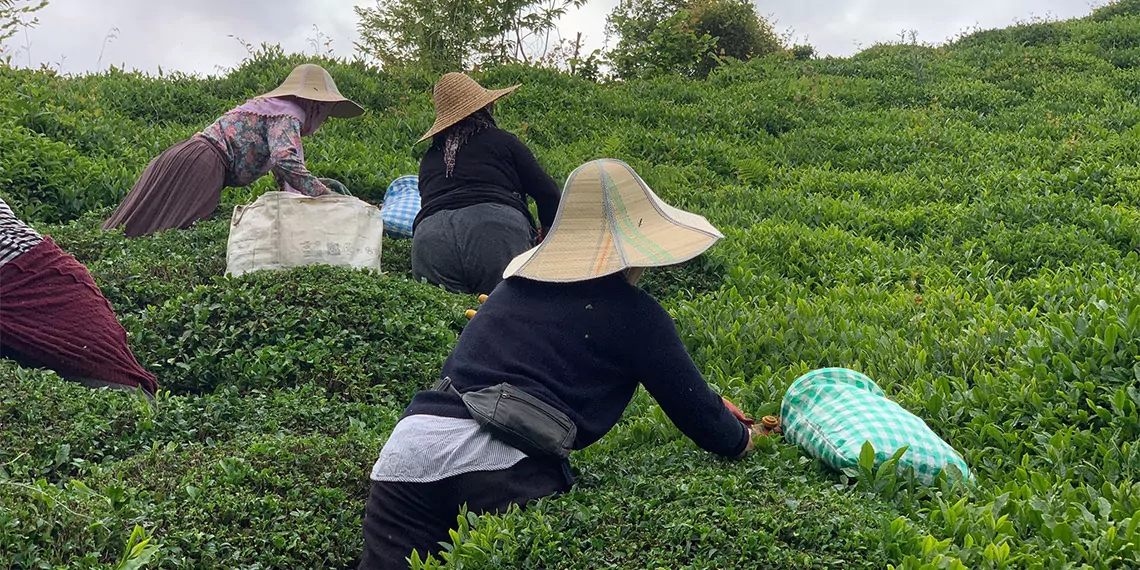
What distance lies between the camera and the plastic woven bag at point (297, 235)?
6.02 m

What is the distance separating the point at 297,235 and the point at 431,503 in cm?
334

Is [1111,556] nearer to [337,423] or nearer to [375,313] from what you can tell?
[337,423]

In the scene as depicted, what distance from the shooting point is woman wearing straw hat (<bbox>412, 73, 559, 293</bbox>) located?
6.07m

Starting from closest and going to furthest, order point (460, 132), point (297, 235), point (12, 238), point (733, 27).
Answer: point (12, 238)
point (297, 235)
point (460, 132)
point (733, 27)

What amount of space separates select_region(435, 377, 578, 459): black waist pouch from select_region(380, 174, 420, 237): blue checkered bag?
426 cm

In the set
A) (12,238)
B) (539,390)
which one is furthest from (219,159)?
(539,390)

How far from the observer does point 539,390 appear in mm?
3084

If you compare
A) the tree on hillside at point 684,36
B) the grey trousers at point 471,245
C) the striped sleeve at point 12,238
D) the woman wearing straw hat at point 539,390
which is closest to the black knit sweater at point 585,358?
the woman wearing straw hat at point 539,390

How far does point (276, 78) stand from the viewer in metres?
11.6

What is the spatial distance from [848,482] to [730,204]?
542cm

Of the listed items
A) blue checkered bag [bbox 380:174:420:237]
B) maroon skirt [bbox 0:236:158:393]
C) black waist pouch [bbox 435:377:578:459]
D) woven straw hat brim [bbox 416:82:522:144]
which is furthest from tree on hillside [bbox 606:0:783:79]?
black waist pouch [bbox 435:377:578:459]

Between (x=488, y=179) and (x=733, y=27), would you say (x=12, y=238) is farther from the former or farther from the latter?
(x=733, y=27)

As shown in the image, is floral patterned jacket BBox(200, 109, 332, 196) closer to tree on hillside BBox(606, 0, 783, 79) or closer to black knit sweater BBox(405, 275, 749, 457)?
black knit sweater BBox(405, 275, 749, 457)

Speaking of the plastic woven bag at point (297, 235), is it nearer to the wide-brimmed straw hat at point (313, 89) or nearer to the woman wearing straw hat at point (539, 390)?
the wide-brimmed straw hat at point (313, 89)
